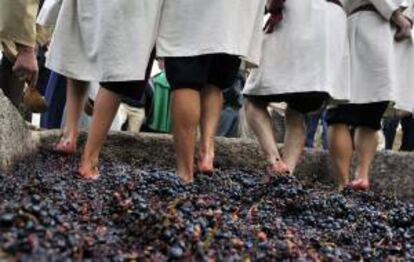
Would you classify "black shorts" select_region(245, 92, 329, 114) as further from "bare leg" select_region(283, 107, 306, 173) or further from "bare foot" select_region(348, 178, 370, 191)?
"bare foot" select_region(348, 178, 370, 191)

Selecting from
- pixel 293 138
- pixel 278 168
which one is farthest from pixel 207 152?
pixel 293 138

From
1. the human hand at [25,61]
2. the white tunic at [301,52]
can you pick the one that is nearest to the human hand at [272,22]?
the white tunic at [301,52]

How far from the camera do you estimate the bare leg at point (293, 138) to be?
3.74 metres

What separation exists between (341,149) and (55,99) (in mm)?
1796

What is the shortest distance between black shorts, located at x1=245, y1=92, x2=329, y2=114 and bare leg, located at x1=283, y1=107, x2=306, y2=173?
0.13ft

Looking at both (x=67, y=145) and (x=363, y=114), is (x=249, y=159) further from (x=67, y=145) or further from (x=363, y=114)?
(x=67, y=145)

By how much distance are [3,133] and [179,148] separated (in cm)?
68

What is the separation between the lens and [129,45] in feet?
9.64

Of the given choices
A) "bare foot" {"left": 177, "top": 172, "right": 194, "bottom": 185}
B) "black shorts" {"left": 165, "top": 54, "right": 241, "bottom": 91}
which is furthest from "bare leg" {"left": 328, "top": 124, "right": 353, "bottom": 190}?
"bare foot" {"left": 177, "top": 172, "right": 194, "bottom": 185}

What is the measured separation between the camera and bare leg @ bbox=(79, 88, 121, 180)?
2.97 m

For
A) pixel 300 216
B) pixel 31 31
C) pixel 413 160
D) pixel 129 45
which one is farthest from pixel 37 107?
pixel 413 160

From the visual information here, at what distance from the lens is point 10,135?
302 centimetres

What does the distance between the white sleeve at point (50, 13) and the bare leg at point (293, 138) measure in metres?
1.26

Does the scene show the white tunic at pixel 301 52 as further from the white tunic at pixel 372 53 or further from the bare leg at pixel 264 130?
the white tunic at pixel 372 53
